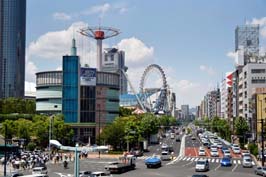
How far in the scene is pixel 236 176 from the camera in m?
55.4

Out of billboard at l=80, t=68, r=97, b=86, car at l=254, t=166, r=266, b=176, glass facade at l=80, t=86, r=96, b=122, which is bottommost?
car at l=254, t=166, r=266, b=176

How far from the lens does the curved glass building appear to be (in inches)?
4889

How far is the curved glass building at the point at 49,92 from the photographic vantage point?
407ft

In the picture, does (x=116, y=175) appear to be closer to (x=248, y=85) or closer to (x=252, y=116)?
(x=252, y=116)

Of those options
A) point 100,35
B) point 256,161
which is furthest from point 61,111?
point 256,161

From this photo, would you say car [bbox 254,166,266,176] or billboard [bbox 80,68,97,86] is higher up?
billboard [bbox 80,68,97,86]

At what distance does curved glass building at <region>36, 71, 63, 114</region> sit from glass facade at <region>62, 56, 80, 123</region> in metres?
1.61

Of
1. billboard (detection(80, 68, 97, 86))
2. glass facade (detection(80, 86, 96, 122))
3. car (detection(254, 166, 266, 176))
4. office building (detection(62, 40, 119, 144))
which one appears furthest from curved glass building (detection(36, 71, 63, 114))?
car (detection(254, 166, 266, 176))

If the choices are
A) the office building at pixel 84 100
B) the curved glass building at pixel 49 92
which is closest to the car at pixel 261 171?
the office building at pixel 84 100

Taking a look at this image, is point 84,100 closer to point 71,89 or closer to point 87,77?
point 71,89

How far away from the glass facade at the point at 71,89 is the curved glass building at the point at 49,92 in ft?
5.27

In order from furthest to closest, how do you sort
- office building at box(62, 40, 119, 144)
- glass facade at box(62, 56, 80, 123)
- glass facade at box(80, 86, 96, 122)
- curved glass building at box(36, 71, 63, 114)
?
glass facade at box(80, 86, 96, 122)
curved glass building at box(36, 71, 63, 114)
office building at box(62, 40, 119, 144)
glass facade at box(62, 56, 80, 123)

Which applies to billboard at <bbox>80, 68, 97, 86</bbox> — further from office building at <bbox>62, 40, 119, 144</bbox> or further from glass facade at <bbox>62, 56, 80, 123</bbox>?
glass facade at <bbox>62, 56, 80, 123</bbox>

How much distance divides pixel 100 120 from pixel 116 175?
235ft
